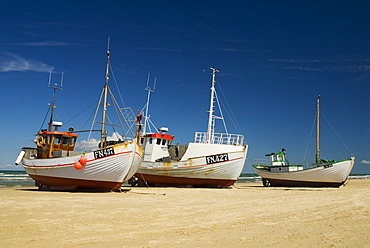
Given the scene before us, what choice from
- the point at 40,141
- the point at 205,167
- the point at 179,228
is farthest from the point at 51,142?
the point at 179,228

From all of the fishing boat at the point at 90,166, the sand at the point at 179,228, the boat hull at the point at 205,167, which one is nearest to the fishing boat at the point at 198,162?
the boat hull at the point at 205,167

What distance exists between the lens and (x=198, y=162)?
21.8 meters

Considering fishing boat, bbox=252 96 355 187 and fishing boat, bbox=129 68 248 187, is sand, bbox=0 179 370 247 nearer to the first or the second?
fishing boat, bbox=129 68 248 187

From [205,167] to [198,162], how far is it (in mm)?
631

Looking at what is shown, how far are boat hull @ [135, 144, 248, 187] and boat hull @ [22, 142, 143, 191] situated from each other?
547 centimetres

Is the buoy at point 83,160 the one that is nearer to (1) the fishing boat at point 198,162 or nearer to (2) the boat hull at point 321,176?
(1) the fishing boat at point 198,162

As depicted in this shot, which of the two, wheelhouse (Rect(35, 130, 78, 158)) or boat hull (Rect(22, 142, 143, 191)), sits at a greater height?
wheelhouse (Rect(35, 130, 78, 158))

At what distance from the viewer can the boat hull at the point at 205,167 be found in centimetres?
2173

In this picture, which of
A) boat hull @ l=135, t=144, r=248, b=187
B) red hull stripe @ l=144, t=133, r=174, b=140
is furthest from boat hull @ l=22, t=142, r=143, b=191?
red hull stripe @ l=144, t=133, r=174, b=140

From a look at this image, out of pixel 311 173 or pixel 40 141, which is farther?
pixel 311 173

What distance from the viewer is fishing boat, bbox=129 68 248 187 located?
2175 centimetres

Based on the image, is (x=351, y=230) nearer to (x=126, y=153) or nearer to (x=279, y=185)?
(x=126, y=153)

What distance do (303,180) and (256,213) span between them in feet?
63.2

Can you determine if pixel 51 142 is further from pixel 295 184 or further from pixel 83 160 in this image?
pixel 295 184
